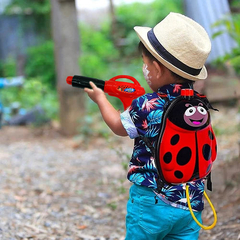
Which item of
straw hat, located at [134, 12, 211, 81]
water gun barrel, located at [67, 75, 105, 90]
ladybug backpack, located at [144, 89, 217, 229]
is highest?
straw hat, located at [134, 12, 211, 81]

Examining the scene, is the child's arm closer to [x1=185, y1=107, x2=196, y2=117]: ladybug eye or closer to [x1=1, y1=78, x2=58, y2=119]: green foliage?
[x1=185, y1=107, x2=196, y2=117]: ladybug eye

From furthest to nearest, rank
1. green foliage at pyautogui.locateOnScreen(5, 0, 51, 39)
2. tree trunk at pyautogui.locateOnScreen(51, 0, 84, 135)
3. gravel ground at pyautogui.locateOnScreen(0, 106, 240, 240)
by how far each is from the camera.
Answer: green foliage at pyautogui.locateOnScreen(5, 0, 51, 39)
tree trunk at pyautogui.locateOnScreen(51, 0, 84, 135)
gravel ground at pyautogui.locateOnScreen(0, 106, 240, 240)

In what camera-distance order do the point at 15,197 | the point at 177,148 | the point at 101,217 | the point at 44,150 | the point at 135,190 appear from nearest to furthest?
the point at 177,148 → the point at 135,190 → the point at 101,217 → the point at 15,197 → the point at 44,150

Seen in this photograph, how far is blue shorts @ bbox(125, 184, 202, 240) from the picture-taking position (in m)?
1.75

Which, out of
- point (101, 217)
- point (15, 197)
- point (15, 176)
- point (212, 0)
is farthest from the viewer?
point (212, 0)

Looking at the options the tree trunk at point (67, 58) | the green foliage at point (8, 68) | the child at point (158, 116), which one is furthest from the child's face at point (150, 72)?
the green foliage at point (8, 68)

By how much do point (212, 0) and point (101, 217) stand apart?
285 inches

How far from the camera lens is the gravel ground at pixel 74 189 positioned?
9.51 ft

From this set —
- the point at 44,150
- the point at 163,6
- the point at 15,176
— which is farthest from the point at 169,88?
the point at 163,6

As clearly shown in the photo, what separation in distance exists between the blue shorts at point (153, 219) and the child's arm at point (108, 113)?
0.28 m

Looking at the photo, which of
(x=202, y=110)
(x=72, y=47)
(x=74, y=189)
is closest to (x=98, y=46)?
(x=72, y=47)

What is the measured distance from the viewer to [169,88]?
5.74 feet

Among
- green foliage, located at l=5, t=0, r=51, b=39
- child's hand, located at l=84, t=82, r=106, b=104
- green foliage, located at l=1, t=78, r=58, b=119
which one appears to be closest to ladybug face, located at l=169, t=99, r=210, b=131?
child's hand, located at l=84, t=82, r=106, b=104

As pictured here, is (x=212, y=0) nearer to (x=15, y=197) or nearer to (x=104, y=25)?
(x=15, y=197)
